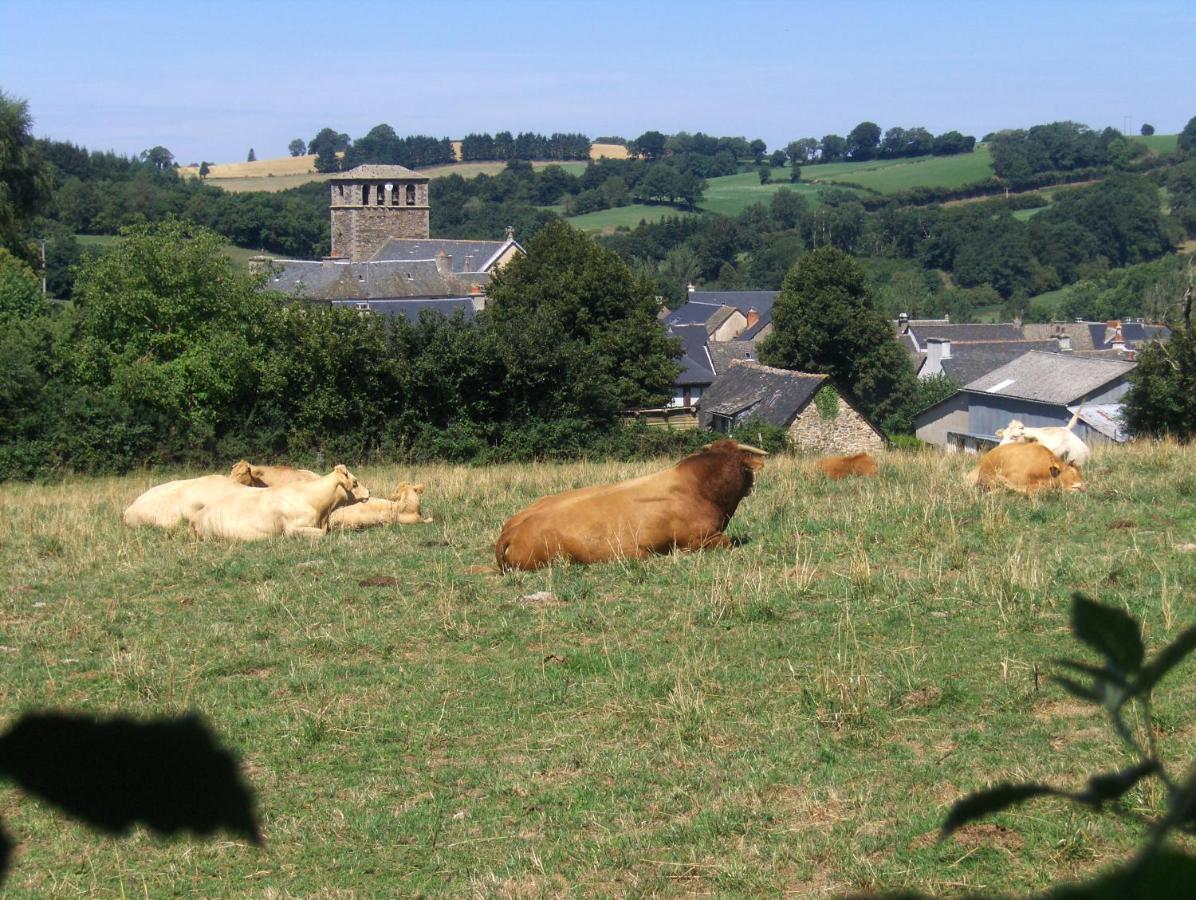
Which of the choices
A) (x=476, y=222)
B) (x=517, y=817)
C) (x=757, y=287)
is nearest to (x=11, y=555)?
(x=517, y=817)

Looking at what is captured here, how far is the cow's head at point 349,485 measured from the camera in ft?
39.0

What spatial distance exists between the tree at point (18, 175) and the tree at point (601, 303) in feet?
57.7

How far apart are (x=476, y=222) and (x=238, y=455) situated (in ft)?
437

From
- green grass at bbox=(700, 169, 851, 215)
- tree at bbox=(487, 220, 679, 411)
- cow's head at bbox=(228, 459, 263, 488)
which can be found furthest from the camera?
green grass at bbox=(700, 169, 851, 215)

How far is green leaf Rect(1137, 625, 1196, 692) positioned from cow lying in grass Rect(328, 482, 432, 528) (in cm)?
1138

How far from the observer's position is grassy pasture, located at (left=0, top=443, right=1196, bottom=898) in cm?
476

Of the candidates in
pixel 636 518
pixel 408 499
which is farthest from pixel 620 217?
pixel 636 518

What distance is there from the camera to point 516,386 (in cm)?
2341

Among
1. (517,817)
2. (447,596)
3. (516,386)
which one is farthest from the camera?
(516,386)

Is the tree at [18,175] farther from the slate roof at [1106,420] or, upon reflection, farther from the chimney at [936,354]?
the chimney at [936,354]

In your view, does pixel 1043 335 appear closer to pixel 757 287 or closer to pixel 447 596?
pixel 757 287

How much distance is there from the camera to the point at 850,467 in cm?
1418

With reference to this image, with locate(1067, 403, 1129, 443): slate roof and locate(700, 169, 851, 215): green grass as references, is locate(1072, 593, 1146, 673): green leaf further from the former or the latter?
locate(700, 169, 851, 215): green grass

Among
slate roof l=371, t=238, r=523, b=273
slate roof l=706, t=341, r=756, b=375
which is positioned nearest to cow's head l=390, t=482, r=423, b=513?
slate roof l=706, t=341, r=756, b=375
